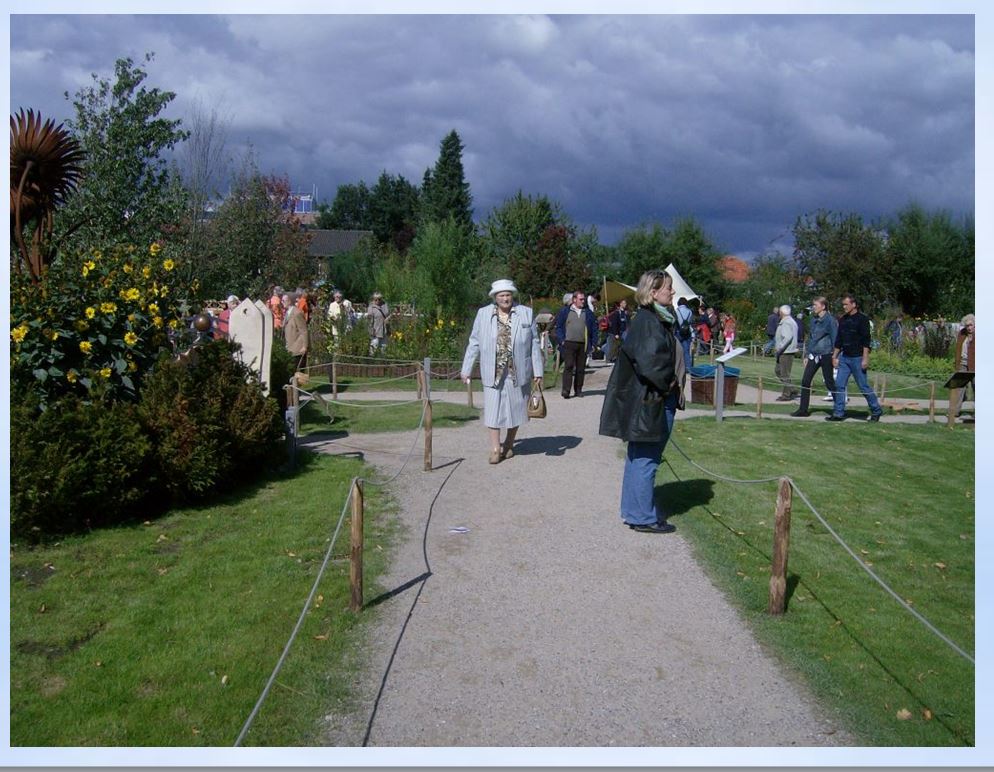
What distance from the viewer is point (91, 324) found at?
795 centimetres

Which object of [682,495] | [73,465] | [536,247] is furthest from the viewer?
[536,247]

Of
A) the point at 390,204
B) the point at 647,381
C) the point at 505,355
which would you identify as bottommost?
the point at 647,381

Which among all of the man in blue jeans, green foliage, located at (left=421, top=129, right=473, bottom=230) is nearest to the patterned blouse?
the man in blue jeans

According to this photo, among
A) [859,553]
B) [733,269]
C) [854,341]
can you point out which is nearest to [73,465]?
[859,553]

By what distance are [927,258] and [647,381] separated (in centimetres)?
3572

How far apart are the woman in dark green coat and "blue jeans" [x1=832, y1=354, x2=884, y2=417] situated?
24.9 feet

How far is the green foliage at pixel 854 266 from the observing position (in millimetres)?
35562

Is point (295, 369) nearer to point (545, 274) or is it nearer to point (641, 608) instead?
point (641, 608)

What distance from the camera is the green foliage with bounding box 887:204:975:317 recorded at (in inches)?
1468

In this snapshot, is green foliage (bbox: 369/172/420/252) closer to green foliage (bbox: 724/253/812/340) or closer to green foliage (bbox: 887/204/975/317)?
green foliage (bbox: 724/253/812/340)

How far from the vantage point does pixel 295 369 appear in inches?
598

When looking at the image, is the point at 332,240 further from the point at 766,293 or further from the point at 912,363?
the point at 912,363

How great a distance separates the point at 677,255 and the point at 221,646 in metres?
47.6

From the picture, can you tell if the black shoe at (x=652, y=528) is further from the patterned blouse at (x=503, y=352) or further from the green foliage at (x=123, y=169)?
the green foliage at (x=123, y=169)
